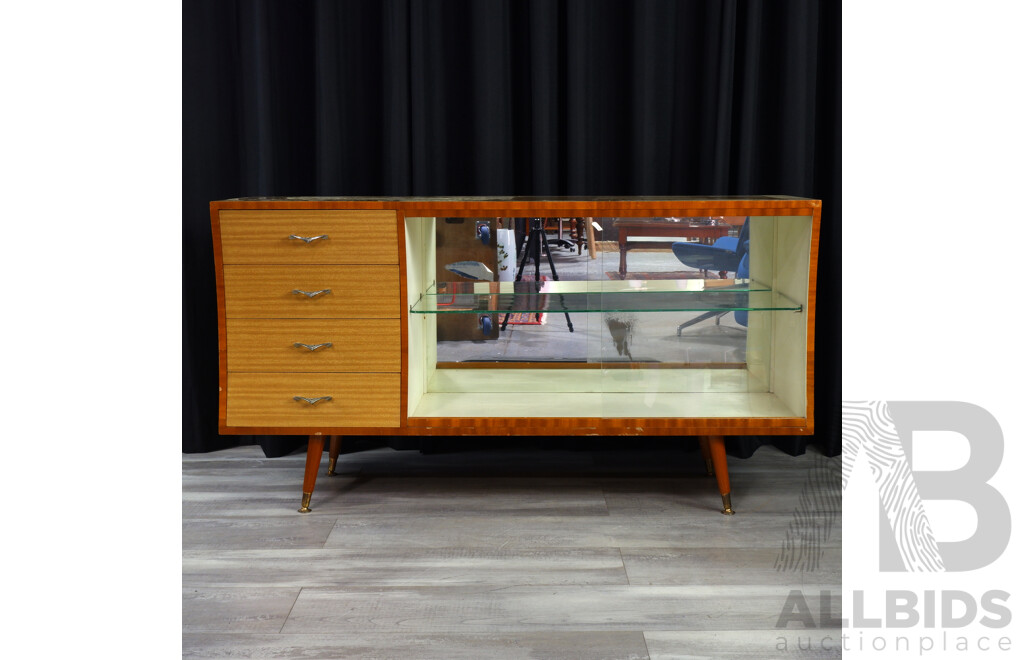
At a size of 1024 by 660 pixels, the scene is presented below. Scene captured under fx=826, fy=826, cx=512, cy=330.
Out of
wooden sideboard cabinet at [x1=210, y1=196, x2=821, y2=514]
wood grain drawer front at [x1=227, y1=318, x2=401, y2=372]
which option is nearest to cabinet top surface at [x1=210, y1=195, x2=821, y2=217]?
wooden sideboard cabinet at [x1=210, y1=196, x2=821, y2=514]

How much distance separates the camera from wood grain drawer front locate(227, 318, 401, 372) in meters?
2.25

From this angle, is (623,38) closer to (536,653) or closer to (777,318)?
(777,318)

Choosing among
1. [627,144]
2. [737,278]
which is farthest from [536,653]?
[627,144]

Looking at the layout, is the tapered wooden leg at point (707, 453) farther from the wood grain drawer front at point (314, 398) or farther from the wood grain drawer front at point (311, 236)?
the wood grain drawer front at point (311, 236)

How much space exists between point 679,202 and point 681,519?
2.88 feet

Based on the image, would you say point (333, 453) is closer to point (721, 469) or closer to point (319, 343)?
point (319, 343)

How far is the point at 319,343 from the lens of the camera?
226 cm

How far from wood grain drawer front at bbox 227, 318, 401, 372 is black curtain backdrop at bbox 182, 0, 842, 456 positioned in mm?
641

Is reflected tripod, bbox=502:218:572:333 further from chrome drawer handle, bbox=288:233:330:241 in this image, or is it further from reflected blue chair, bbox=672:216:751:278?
chrome drawer handle, bbox=288:233:330:241

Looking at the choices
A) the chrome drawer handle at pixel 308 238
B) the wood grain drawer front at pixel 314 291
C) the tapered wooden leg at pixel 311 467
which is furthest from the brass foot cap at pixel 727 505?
the chrome drawer handle at pixel 308 238

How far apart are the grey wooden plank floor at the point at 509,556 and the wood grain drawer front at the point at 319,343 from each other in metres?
0.45

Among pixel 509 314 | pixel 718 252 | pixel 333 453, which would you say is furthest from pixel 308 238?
pixel 718 252

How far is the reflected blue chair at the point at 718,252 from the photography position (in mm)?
2268

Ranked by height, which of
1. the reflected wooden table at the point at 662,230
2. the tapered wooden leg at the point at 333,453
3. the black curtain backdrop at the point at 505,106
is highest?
the black curtain backdrop at the point at 505,106
